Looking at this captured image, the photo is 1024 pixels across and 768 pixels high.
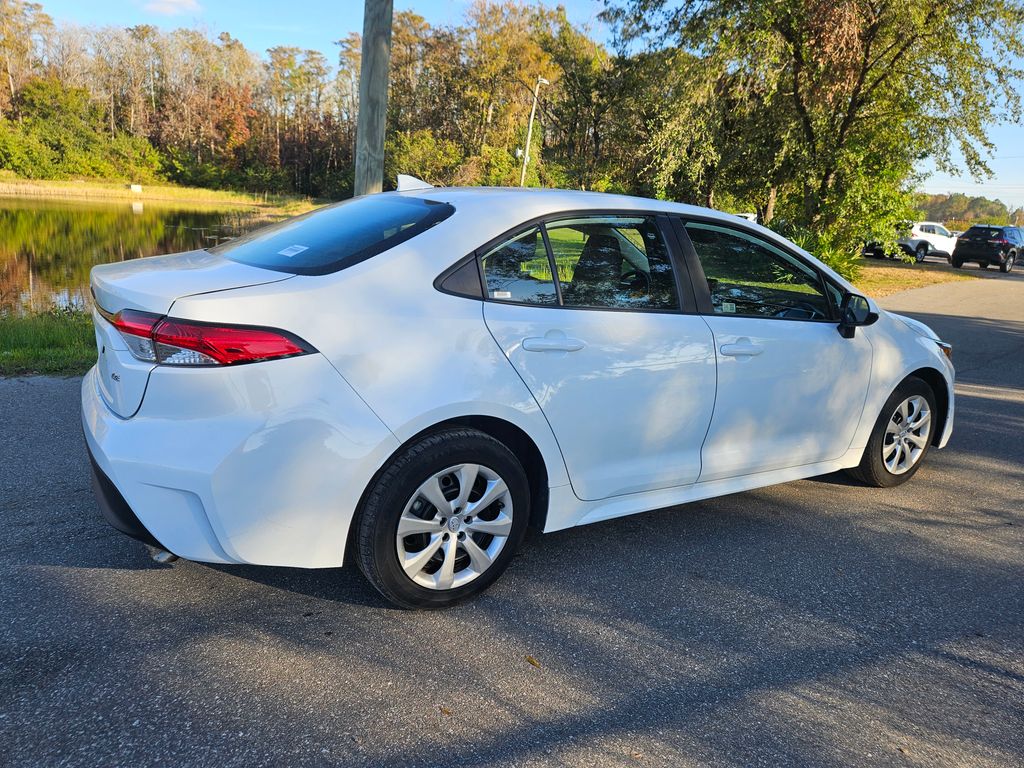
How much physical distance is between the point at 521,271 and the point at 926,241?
103 feet

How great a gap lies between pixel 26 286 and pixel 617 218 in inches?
680

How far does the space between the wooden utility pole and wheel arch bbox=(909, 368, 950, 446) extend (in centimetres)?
476

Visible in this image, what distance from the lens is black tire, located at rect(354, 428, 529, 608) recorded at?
2799 millimetres

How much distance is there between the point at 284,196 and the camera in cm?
7906

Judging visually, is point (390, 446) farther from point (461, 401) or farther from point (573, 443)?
point (573, 443)

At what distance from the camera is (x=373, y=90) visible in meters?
7.14

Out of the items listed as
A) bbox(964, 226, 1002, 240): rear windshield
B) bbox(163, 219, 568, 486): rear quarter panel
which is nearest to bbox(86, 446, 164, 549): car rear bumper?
bbox(163, 219, 568, 486): rear quarter panel

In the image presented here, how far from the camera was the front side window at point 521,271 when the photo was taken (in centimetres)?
309

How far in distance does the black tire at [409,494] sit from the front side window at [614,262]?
2.62 feet

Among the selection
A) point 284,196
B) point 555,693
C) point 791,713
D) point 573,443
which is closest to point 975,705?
point 791,713

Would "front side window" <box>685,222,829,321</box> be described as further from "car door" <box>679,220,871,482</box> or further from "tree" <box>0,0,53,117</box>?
"tree" <box>0,0,53,117</box>

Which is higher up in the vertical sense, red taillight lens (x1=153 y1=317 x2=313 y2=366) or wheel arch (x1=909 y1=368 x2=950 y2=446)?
red taillight lens (x1=153 y1=317 x2=313 y2=366)

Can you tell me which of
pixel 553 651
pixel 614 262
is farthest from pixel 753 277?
pixel 553 651

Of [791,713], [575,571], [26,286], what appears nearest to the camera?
[791,713]
